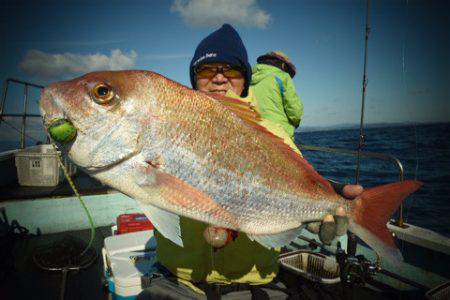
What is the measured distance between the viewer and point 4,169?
7410 millimetres

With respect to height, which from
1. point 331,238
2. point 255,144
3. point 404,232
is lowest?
point 404,232

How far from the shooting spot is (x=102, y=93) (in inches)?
65.1

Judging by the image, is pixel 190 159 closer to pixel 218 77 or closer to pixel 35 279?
pixel 218 77

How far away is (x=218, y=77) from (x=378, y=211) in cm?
176

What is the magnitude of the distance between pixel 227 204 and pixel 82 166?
2.98 feet

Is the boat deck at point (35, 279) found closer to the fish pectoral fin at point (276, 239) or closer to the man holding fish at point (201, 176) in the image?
the man holding fish at point (201, 176)

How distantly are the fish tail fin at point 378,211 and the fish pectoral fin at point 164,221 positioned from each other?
4.19ft

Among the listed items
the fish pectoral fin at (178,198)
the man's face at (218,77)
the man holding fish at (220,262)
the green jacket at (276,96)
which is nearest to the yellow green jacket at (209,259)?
the man holding fish at (220,262)

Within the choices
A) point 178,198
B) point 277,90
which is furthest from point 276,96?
point 178,198

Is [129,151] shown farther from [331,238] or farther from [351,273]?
[351,273]

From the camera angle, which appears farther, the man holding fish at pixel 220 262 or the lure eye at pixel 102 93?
the man holding fish at pixel 220 262

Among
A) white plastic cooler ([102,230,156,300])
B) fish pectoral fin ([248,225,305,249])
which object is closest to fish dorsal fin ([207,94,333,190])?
fish pectoral fin ([248,225,305,249])

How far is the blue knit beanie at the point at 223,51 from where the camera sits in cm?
262

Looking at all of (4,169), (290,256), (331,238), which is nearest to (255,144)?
(331,238)
